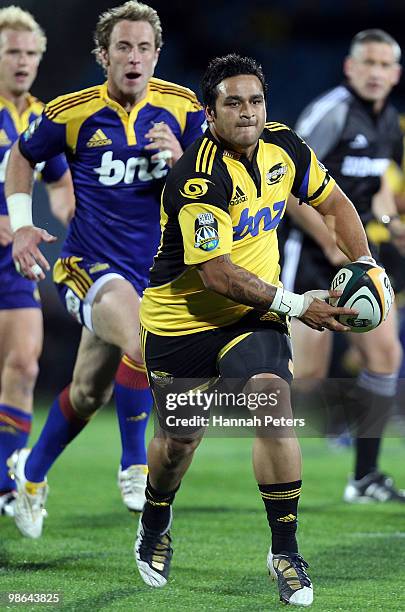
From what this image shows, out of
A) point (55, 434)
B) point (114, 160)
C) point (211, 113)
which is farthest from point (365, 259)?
point (55, 434)

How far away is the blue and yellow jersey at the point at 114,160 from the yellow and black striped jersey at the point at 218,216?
1.04 metres

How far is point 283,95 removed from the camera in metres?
14.2

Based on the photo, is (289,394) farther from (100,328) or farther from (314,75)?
(314,75)

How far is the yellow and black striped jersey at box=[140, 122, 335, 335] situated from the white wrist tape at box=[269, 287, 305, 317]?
0.24m

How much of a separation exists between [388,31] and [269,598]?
1081cm

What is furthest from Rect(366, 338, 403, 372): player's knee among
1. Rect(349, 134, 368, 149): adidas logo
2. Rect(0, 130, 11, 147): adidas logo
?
Rect(0, 130, 11, 147): adidas logo

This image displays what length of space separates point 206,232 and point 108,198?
1.53 meters

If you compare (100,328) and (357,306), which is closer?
(357,306)

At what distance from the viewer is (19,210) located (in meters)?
5.25

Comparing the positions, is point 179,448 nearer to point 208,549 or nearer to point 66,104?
point 208,549

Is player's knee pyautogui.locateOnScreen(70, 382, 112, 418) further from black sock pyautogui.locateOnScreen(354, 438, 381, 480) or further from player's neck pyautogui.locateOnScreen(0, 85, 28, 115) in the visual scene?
black sock pyautogui.locateOnScreen(354, 438, 381, 480)

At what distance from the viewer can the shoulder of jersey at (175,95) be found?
5.45m

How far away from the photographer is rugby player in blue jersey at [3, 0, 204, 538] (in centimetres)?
525

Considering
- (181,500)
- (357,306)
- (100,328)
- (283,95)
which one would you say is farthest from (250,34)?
(357,306)
